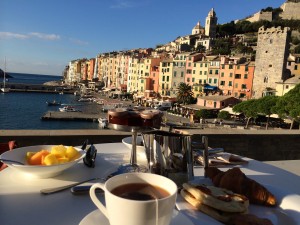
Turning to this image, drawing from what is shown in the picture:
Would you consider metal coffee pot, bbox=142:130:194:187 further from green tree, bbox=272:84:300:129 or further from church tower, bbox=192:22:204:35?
church tower, bbox=192:22:204:35

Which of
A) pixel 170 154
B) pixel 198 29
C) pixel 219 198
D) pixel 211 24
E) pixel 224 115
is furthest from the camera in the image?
pixel 198 29

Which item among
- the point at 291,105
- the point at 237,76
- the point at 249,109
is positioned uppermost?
the point at 237,76

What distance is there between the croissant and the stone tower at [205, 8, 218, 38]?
80867 millimetres

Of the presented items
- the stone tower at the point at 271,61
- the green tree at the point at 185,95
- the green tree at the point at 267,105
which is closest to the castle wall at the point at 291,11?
the stone tower at the point at 271,61

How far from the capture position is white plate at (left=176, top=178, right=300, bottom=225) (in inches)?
40.5

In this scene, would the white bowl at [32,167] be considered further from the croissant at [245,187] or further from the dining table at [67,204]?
the croissant at [245,187]

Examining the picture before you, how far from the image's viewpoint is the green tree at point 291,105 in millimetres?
21734

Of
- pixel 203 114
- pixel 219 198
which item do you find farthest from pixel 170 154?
pixel 203 114

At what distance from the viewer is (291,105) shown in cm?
2253

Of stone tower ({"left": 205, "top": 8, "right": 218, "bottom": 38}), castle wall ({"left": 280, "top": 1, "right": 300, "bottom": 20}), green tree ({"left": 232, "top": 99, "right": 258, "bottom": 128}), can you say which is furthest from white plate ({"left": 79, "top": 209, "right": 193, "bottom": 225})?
castle wall ({"left": 280, "top": 1, "right": 300, "bottom": 20})

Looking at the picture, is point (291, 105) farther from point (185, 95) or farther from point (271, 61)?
point (185, 95)

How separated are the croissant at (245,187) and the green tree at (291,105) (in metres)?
22.8

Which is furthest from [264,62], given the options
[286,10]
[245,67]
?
[286,10]

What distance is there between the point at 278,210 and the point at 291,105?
23823 mm
